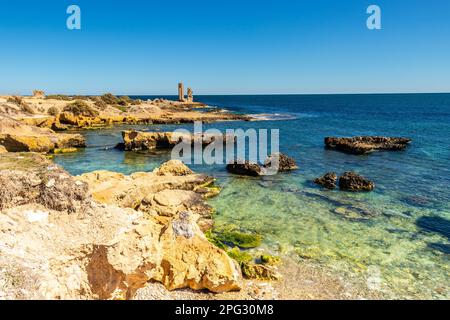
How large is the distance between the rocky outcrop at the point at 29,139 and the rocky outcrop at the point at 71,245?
1107 inches

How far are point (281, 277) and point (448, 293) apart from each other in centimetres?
545

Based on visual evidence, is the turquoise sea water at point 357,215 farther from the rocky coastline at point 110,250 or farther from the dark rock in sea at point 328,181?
the rocky coastline at point 110,250

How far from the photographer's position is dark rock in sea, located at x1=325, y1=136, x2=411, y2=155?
36281 millimetres

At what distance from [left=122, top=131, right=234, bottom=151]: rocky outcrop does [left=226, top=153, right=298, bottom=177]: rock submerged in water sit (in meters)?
12.7

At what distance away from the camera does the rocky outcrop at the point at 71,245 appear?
6.02 metres

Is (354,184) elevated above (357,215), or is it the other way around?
(354,184)

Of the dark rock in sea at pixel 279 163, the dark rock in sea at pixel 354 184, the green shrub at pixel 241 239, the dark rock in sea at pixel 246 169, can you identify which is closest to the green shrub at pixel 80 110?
the dark rock in sea at pixel 246 169

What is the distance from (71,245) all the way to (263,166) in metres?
22.3

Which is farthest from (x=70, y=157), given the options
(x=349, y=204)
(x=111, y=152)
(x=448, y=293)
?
(x=448, y=293)

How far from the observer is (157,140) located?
38562 mm

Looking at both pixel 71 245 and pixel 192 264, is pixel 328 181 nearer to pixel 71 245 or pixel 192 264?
pixel 192 264

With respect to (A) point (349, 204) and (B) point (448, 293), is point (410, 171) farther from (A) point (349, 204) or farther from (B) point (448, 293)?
(B) point (448, 293)

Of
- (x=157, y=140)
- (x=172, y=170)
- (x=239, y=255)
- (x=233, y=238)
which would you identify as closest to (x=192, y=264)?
(x=239, y=255)

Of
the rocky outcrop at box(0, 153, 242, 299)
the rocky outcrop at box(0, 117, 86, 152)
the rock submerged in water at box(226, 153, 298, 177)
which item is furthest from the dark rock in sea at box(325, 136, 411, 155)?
the rocky outcrop at box(0, 153, 242, 299)
